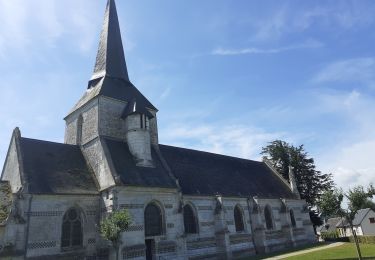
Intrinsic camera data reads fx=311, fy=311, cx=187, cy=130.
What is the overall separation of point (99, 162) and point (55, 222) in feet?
16.8

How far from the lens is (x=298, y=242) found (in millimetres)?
32375

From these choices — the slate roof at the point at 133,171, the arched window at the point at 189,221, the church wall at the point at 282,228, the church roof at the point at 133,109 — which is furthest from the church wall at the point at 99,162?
the church wall at the point at 282,228

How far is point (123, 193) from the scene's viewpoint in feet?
62.8

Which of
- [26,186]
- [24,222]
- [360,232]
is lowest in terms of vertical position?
[360,232]

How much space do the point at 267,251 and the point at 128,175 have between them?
1519 centimetres

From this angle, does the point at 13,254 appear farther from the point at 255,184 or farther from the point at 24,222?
the point at 255,184

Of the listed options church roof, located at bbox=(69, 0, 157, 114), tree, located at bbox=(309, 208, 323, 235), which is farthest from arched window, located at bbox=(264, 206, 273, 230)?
church roof, located at bbox=(69, 0, 157, 114)

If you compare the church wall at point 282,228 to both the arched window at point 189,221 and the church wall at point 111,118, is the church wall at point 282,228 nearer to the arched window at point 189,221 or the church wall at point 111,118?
the arched window at point 189,221

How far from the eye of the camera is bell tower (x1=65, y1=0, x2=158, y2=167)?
924 inches

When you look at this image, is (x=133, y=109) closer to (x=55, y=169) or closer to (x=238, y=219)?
(x=55, y=169)

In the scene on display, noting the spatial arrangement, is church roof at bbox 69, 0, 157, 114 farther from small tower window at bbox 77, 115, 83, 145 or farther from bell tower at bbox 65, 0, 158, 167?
small tower window at bbox 77, 115, 83, 145

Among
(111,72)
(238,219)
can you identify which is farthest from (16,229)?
(238,219)

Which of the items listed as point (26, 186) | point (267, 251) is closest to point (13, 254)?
point (26, 186)

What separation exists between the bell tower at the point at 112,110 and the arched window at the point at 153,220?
134 inches
